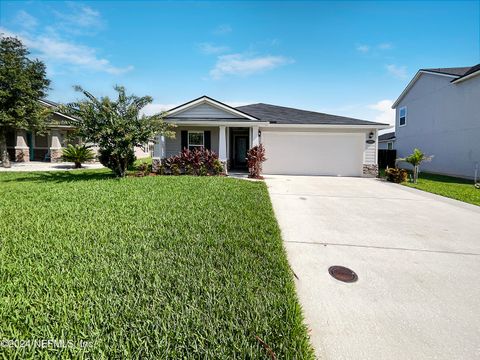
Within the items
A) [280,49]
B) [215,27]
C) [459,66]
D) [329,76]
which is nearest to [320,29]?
[280,49]

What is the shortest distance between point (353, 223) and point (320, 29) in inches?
387

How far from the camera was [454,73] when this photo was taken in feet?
47.6

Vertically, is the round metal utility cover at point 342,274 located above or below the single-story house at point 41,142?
below

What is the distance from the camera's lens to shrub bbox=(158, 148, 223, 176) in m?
11.5

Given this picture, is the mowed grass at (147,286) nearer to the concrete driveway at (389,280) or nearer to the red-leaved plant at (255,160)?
the concrete driveway at (389,280)

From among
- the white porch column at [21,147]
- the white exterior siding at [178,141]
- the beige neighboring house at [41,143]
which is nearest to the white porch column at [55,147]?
the beige neighboring house at [41,143]

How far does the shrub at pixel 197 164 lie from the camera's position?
453 inches

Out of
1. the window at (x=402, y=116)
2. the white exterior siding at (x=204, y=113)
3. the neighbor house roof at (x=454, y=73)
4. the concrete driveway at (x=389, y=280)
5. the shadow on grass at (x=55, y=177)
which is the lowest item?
the concrete driveway at (x=389, y=280)

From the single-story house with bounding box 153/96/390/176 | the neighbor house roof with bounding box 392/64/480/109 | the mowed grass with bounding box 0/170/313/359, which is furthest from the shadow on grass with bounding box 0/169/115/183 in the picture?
the neighbor house roof with bounding box 392/64/480/109

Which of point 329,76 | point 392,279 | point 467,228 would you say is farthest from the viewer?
point 329,76

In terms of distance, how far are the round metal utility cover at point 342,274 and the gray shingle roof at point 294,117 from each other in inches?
420

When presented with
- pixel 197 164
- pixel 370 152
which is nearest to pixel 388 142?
pixel 370 152

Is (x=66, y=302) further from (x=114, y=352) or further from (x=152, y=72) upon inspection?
(x=152, y=72)

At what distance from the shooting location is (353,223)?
500cm
